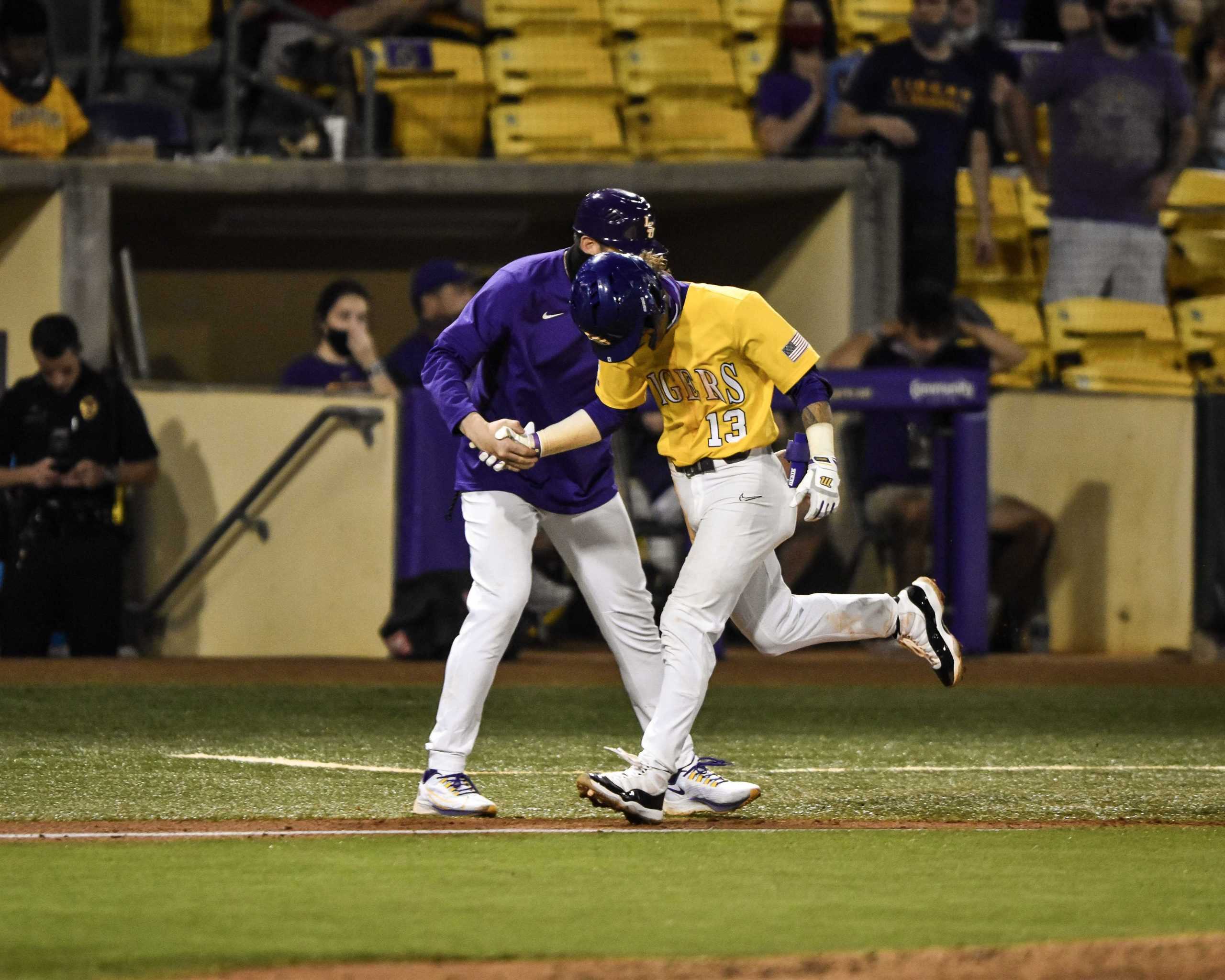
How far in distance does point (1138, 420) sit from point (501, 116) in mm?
4350

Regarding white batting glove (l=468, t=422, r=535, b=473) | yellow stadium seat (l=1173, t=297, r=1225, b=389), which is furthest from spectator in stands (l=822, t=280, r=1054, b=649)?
white batting glove (l=468, t=422, r=535, b=473)

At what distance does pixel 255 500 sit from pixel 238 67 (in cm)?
280

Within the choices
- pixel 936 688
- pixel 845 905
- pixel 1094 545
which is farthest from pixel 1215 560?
pixel 845 905

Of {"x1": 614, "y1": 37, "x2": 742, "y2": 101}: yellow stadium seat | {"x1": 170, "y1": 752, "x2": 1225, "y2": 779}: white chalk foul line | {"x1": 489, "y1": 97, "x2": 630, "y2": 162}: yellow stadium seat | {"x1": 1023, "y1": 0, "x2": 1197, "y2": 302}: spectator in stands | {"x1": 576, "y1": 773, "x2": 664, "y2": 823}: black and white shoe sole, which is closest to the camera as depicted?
{"x1": 576, "y1": 773, "x2": 664, "y2": 823}: black and white shoe sole

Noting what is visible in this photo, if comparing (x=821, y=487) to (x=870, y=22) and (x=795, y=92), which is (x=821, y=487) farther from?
(x=870, y=22)

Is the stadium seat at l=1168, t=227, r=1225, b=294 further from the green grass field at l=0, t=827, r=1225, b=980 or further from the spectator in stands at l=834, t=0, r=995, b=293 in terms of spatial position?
the green grass field at l=0, t=827, r=1225, b=980

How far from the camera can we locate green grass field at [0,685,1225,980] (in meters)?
3.87

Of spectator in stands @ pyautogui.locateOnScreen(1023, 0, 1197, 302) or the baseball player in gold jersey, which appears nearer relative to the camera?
the baseball player in gold jersey

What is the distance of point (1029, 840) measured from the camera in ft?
17.0

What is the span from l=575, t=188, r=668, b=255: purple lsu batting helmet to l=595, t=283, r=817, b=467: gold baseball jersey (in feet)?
0.84

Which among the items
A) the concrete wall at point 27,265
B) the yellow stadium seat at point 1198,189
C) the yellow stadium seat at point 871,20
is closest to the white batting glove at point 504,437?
the concrete wall at point 27,265

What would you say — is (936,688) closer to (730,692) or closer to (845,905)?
(730,692)

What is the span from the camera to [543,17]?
43.5ft

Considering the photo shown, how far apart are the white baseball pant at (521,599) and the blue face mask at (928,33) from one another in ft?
22.8
